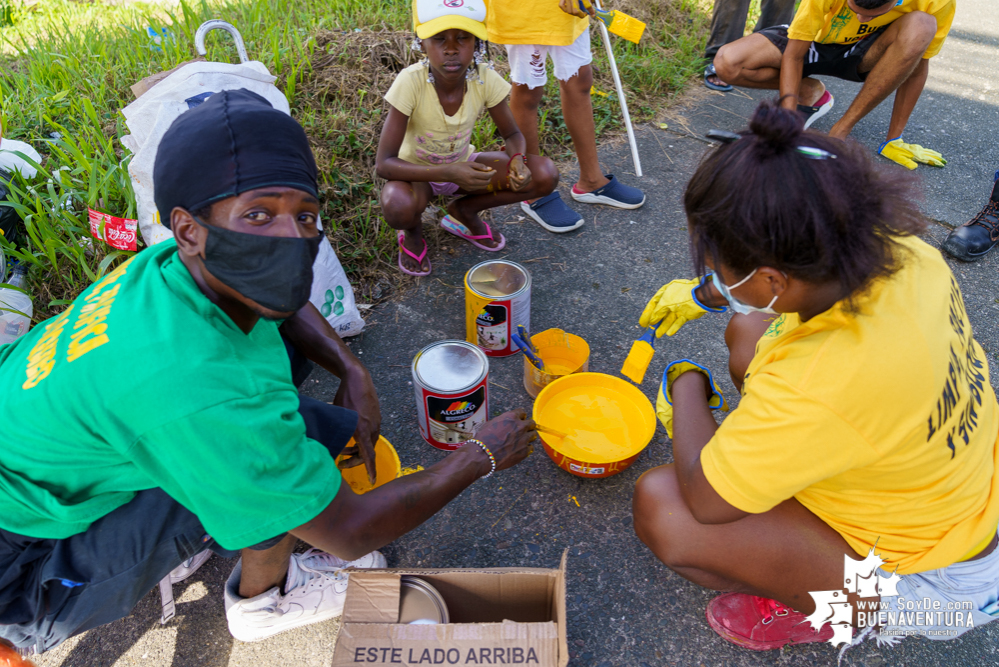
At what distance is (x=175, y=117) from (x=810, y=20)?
144 inches

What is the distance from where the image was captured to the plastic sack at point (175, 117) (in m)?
2.21

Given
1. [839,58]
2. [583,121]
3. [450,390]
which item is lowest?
[450,390]

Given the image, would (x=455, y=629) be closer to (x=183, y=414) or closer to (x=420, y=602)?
(x=420, y=602)

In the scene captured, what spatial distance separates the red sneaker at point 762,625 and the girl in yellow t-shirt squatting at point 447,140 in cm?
204

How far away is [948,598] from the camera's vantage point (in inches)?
57.0

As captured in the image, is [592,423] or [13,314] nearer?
[592,423]

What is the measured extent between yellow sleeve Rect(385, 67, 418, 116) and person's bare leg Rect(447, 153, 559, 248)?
50 cm

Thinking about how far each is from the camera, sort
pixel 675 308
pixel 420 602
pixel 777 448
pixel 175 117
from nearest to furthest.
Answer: pixel 777 448 → pixel 420 602 → pixel 675 308 → pixel 175 117

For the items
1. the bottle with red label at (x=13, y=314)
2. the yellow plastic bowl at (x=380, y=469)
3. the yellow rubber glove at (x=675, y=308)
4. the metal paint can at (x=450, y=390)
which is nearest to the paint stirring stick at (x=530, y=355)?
the metal paint can at (x=450, y=390)

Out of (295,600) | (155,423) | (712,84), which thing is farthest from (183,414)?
(712,84)

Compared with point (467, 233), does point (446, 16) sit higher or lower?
higher

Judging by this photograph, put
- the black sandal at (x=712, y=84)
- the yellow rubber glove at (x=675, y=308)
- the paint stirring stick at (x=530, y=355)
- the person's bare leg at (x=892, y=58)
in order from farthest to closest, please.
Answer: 1. the black sandal at (x=712, y=84)
2. the person's bare leg at (x=892, y=58)
3. the paint stirring stick at (x=530, y=355)
4. the yellow rubber glove at (x=675, y=308)

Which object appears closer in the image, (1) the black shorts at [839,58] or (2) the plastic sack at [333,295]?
(2) the plastic sack at [333,295]

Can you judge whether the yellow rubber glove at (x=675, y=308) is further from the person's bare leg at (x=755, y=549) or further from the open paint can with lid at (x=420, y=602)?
the open paint can with lid at (x=420, y=602)
